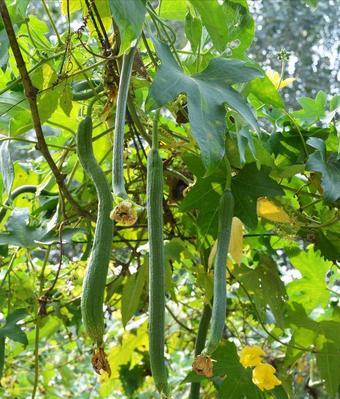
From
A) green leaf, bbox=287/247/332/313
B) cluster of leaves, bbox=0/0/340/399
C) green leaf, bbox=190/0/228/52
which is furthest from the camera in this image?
green leaf, bbox=287/247/332/313

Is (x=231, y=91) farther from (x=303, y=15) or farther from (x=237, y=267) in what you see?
(x=303, y=15)

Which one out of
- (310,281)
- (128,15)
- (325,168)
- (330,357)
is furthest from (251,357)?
(128,15)

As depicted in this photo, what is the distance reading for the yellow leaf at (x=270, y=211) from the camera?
1.14 m

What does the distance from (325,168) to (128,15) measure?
480 mm

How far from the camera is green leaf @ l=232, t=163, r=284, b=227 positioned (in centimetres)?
110

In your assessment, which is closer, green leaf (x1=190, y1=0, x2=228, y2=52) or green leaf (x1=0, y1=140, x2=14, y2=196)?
green leaf (x1=190, y1=0, x2=228, y2=52)

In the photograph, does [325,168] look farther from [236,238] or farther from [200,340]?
[200,340]

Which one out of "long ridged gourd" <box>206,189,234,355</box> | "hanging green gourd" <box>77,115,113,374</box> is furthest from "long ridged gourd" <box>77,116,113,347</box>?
"long ridged gourd" <box>206,189,234,355</box>

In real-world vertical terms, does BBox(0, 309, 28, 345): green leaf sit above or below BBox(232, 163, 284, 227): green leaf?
below

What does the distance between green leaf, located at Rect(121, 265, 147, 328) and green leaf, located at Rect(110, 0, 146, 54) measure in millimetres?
659

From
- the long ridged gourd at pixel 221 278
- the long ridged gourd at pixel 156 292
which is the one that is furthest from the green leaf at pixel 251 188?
the long ridged gourd at pixel 156 292

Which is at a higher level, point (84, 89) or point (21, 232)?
point (84, 89)

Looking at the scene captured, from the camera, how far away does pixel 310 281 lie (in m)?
1.48

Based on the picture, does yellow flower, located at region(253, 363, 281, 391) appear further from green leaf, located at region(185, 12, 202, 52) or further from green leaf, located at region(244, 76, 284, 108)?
green leaf, located at region(185, 12, 202, 52)
